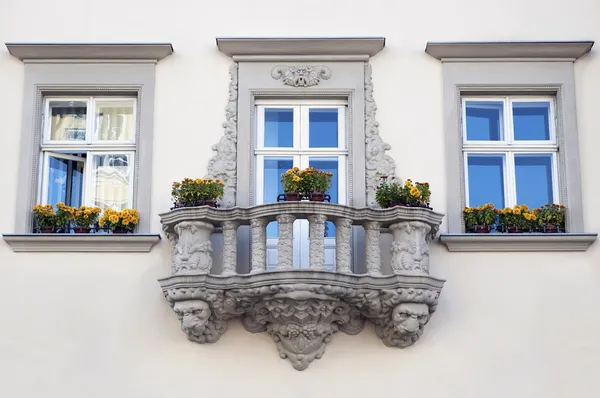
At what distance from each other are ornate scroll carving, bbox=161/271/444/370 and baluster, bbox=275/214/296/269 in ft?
0.51

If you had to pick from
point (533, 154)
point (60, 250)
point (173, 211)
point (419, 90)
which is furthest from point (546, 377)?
point (60, 250)

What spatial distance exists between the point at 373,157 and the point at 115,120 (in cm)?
265

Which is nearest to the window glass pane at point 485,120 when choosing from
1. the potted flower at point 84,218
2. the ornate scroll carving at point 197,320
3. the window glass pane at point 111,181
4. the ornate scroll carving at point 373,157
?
the ornate scroll carving at point 373,157

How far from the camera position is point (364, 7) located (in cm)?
1163

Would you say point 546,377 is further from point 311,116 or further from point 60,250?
point 60,250

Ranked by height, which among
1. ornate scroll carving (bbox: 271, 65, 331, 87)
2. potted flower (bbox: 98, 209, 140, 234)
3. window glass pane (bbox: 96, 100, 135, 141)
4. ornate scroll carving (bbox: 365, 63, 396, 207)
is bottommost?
potted flower (bbox: 98, 209, 140, 234)

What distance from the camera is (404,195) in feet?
34.7

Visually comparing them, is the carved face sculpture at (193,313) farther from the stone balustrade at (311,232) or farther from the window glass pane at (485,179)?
the window glass pane at (485,179)

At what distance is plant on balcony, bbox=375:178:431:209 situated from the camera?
34.7 feet

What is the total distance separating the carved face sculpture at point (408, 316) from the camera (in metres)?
10.3

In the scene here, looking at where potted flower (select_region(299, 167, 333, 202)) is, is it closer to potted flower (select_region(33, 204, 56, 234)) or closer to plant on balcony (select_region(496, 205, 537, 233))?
plant on balcony (select_region(496, 205, 537, 233))

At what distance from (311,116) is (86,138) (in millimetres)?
2277

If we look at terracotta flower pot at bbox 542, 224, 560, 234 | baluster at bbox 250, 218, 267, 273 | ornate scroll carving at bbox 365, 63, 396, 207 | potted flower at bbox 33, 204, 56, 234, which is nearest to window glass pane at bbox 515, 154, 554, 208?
terracotta flower pot at bbox 542, 224, 560, 234

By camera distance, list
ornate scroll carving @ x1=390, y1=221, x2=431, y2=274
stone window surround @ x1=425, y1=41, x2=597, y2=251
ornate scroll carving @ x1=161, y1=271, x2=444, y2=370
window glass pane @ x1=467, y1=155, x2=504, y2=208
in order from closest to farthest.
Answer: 1. ornate scroll carving @ x1=161, y1=271, x2=444, y2=370
2. ornate scroll carving @ x1=390, y1=221, x2=431, y2=274
3. stone window surround @ x1=425, y1=41, x2=597, y2=251
4. window glass pane @ x1=467, y1=155, x2=504, y2=208
